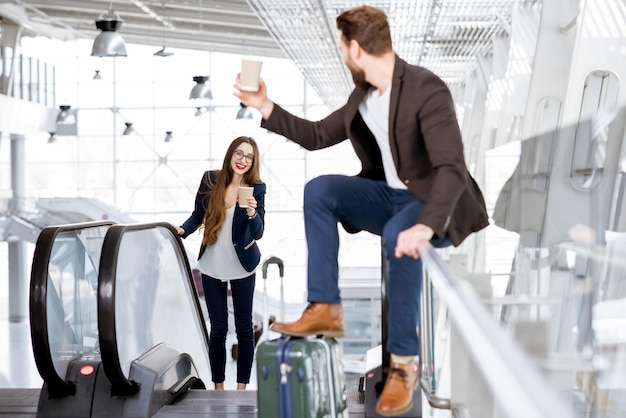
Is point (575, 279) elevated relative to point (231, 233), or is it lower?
lower

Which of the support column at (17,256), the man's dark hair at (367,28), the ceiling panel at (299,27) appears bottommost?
the support column at (17,256)

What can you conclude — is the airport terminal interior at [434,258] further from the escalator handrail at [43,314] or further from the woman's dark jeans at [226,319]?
the woman's dark jeans at [226,319]

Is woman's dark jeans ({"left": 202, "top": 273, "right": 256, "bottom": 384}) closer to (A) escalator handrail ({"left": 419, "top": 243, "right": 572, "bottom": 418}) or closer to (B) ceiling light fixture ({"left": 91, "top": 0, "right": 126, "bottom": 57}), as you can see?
(A) escalator handrail ({"left": 419, "top": 243, "right": 572, "bottom": 418})

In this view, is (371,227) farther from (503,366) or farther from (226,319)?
(226,319)

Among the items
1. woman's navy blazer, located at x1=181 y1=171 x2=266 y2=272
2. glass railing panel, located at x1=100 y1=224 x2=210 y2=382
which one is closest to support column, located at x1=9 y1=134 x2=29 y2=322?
glass railing panel, located at x1=100 y1=224 x2=210 y2=382

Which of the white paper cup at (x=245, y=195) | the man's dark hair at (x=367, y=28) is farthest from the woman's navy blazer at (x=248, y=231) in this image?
the man's dark hair at (x=367, y=28)

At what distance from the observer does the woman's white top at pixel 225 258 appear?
17.1 feet

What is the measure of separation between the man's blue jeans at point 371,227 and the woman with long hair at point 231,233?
234cm

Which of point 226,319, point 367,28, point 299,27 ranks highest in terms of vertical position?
point 299,27

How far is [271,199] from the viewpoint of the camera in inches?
1019

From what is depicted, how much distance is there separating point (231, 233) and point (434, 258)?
10.1 ft

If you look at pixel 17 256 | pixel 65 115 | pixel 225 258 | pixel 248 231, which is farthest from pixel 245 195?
pixel 17 256

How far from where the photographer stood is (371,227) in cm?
271

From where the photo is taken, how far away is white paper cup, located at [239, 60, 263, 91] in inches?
108
